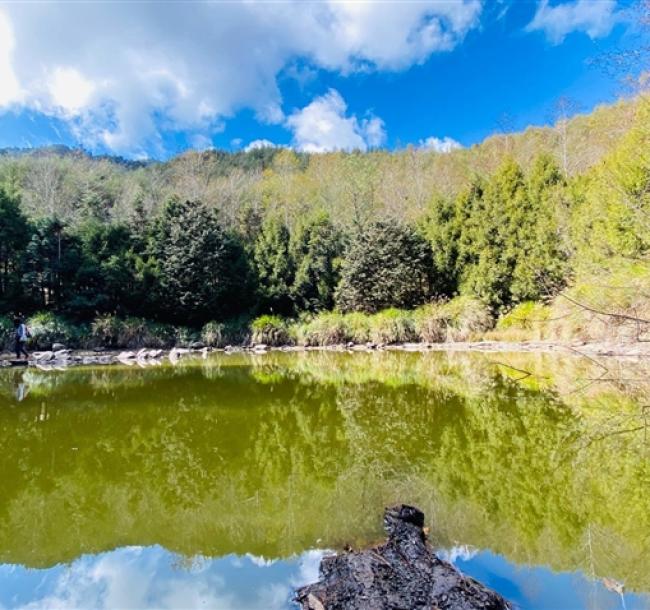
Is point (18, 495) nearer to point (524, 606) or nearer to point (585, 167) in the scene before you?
point (524, 606)

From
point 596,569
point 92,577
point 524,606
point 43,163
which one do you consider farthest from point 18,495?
point 43,163

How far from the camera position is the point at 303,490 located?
407 centimetres

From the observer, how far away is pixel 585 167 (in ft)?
68.0

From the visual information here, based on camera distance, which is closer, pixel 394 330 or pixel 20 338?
pixel 20 338

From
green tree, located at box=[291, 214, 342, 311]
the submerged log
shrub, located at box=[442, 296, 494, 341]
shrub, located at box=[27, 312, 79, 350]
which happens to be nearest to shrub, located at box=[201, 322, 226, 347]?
green tree, located at box=[291, 214, 342, 311]

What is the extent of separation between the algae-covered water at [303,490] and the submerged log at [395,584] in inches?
9.2

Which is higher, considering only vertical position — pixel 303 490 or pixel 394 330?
pixel 394 330

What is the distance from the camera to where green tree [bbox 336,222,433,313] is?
18.5 metres

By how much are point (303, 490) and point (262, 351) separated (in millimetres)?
12434

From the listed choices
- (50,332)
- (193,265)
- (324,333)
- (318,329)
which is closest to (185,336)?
(193,265)

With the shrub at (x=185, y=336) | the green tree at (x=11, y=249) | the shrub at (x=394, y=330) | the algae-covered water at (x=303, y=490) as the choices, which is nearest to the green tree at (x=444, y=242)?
the shrub at (x=394, y=330)

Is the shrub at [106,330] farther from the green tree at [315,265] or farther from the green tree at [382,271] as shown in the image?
the green tree at [382,271]

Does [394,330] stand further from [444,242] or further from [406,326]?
[444,242]

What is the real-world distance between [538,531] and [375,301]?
15.6m
